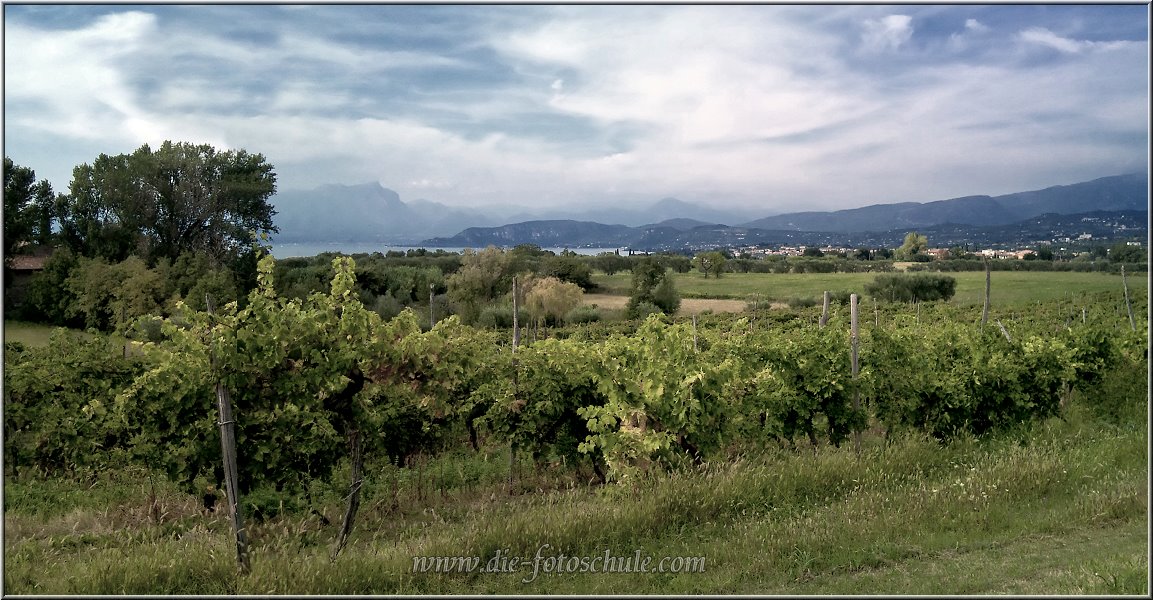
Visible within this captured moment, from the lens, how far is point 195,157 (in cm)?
4794

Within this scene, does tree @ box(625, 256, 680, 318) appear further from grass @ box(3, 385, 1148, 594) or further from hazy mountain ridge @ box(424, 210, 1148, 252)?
grass @ box(3, 385, 1148, 594)

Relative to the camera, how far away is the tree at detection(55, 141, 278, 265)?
146 feet

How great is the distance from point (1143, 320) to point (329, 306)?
8485mm

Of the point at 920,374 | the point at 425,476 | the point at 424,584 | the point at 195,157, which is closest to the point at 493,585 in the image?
the point at 424,584

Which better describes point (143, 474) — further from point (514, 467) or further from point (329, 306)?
point (514, 467)

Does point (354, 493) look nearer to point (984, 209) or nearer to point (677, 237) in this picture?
point (984, 209)

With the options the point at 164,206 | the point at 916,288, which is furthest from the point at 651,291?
the point at 164,206

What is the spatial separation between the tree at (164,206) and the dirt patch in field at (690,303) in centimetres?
2360

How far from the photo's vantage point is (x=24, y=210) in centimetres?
4231

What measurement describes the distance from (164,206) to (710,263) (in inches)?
1912

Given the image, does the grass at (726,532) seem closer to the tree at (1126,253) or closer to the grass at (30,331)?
the tree at (1126,253)

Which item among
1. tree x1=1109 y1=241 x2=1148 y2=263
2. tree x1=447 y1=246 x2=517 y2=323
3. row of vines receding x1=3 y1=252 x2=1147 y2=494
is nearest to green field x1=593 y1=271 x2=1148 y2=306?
tree x1=447 y1=246 x2=517 y2=323

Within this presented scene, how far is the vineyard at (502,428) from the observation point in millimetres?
5273

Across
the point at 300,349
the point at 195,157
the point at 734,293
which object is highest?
the point at 195,157
